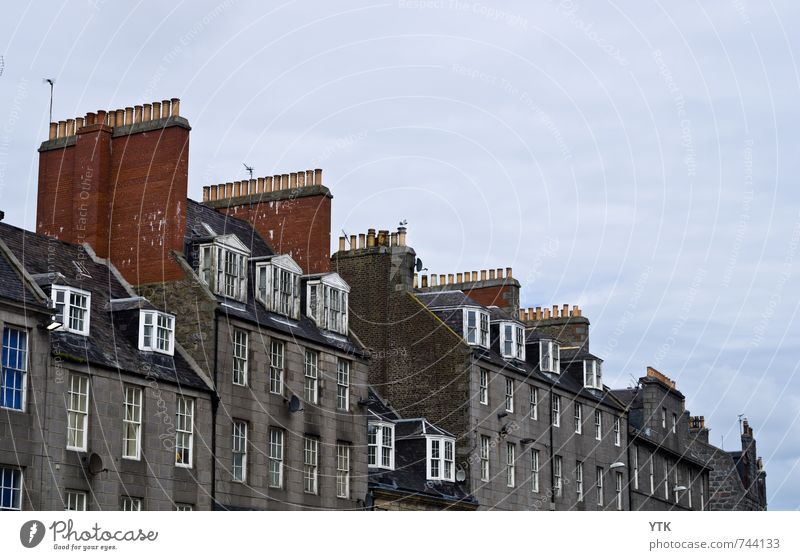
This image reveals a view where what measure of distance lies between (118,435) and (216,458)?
435cm

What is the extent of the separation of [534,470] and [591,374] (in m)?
8.41

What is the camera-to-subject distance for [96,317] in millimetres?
39500

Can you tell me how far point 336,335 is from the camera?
4850 cm

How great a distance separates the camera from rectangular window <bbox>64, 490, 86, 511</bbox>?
3506 centimetres

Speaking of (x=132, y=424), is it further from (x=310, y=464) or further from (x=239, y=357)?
(x=310, y=464)

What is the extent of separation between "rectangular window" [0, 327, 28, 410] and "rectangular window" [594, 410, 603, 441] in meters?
34.1

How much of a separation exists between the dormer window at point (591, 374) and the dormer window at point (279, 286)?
2075 centimetres

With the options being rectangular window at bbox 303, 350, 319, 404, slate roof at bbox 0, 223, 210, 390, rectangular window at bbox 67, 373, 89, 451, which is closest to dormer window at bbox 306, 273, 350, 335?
rectangular window at bbox 303, 350, 319, 404

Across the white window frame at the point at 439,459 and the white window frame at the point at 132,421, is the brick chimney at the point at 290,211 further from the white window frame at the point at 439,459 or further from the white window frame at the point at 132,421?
the white window frame at the point at 132,421

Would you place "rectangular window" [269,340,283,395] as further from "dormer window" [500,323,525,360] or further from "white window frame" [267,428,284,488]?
"dormer window" [500,323,525,360]

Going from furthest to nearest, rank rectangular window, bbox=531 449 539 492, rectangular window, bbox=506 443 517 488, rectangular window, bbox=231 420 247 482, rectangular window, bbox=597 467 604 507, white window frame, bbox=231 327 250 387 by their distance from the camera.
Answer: rectangular window, bbox=597 467 604 507, rectangular window, bbox=531 449 539 492, rectangular window, bbox=506 443 517 488, white window frame, bbox=231 327 250 387, rectangular window, bbox=231 420 247 482
